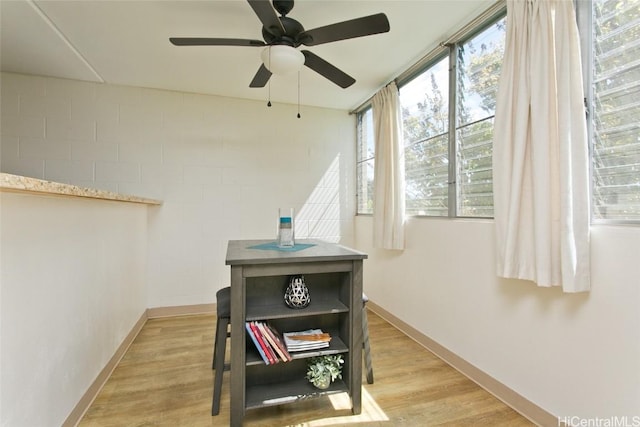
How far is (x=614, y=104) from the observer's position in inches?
53.1

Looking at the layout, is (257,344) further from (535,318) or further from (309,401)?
(535,318)

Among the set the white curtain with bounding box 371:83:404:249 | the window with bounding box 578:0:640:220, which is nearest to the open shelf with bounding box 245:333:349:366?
the white curtain with bounding box 371:83:404:249

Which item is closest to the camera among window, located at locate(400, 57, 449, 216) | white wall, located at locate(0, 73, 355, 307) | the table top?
the table top

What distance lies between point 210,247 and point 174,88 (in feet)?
5.77

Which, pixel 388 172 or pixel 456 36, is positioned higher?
pixel 456 36

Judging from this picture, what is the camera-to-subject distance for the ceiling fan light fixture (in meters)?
1.64

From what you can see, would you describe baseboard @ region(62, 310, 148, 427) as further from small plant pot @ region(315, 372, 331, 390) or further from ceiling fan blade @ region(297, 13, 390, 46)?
ceiling fan blade @ region(297, 13, 390, 46)

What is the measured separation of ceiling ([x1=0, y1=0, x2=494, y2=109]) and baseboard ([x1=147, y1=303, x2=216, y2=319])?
7.77 ft

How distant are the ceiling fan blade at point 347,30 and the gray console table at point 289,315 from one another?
117 centimetres

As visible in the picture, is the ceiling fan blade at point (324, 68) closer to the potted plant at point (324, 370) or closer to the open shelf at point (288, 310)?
the open shelf at point (288, 310)

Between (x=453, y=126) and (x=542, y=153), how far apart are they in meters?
0.87

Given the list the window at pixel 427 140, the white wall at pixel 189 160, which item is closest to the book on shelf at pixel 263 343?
the window at pixel 427 140

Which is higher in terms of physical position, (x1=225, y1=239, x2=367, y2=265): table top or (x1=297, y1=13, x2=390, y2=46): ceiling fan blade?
(x1=297, y1=13, x2=390, y2=46): ceiling fan blade

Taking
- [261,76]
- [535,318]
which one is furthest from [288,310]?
[261,76]
